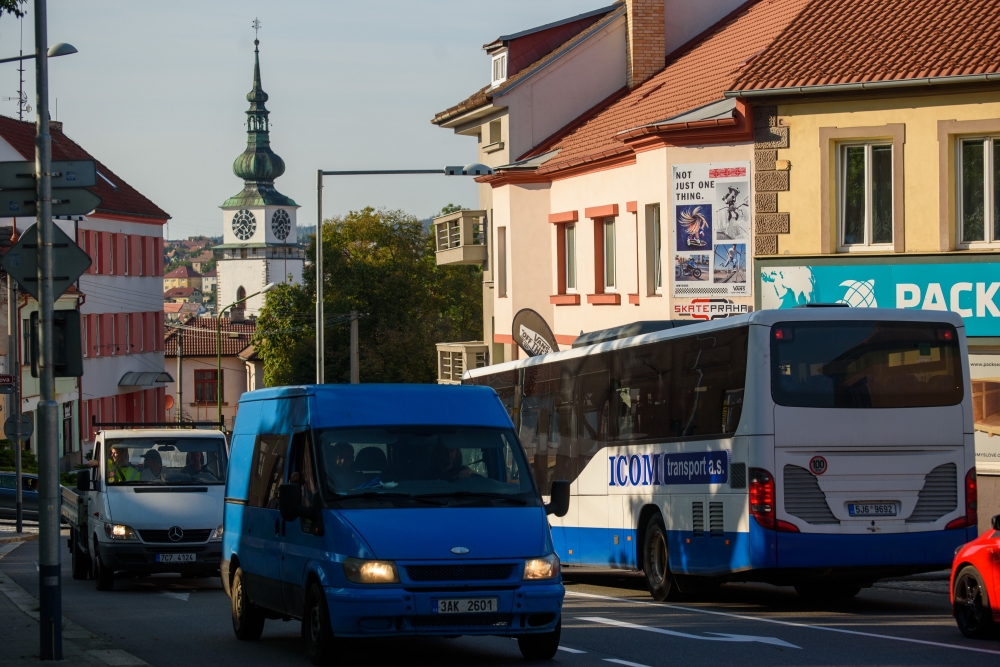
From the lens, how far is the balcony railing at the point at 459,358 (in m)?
46.1

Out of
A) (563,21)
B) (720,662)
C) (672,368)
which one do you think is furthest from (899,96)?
(563,21)

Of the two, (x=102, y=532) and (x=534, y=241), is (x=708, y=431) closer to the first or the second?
(x=102, y=532)

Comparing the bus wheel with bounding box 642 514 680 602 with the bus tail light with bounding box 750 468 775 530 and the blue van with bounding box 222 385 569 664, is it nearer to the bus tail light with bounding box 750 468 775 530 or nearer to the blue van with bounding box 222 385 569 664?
the bus tail light with bounding box 750 468 775 530

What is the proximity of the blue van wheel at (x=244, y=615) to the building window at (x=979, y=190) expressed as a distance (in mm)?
15854

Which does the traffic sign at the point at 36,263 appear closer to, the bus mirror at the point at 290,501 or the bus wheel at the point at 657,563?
the bus mirror at the point at 290,501

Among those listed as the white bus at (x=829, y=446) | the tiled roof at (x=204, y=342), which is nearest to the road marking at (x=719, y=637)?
the white bus at (x=829, y=446)

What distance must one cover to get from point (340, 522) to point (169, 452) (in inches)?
420

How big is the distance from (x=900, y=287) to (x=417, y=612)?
16809 millimetres

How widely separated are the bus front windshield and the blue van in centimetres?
816

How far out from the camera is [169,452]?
20.9 m

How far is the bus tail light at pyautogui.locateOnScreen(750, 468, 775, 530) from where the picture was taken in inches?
568

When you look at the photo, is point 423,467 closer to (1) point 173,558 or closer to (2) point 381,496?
(2) point 381,496

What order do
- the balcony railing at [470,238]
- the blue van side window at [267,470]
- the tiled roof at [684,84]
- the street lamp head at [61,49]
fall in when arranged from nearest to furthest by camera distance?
the blue van side window at [267,470]
the street lamp head at [61,49]
the tiled roof at [684,84]
the balcony railing at [470,238]

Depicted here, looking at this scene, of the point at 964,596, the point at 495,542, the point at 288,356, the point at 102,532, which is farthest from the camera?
the point at 288,356
